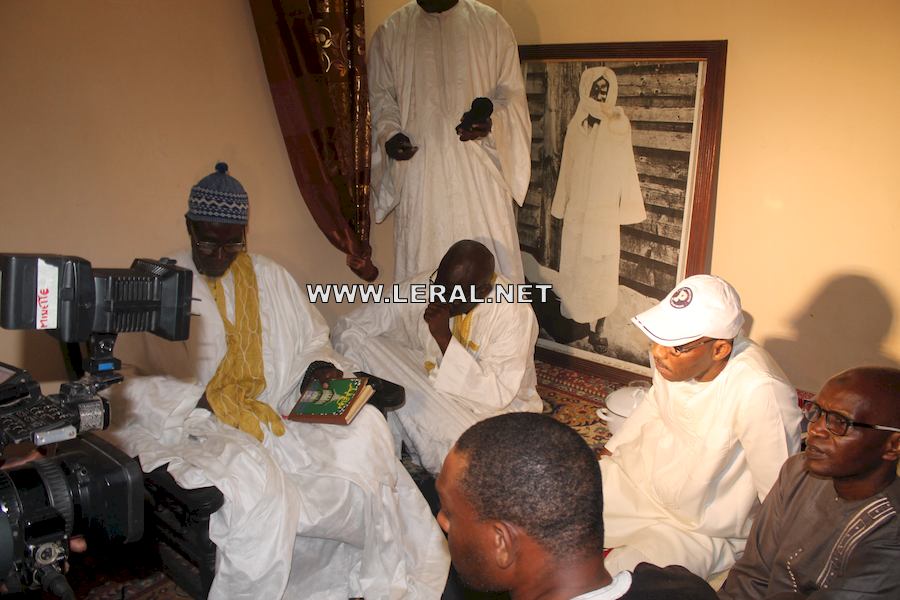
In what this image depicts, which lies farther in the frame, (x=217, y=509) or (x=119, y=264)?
(x=119, y=264)

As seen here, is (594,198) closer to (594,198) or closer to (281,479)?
(594,198)

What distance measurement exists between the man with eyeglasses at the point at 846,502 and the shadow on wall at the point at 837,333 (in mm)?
2412

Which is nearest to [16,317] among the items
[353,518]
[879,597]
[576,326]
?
[353,518]

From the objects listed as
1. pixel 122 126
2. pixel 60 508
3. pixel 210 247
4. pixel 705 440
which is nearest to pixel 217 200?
pixel 210 247

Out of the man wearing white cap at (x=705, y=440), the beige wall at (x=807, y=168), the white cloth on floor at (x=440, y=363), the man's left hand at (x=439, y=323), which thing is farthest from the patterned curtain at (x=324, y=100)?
the man wearing white cap at (x=705, y=440)

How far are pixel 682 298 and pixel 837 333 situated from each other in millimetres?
2310

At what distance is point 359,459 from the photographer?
3.24 m

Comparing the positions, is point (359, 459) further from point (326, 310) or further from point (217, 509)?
point (326, 310)

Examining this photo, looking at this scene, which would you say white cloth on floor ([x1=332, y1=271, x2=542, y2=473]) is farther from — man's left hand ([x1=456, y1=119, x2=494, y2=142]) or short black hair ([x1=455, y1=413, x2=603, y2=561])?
short black hair ([x1=455, y1=413, x2=603, y2=561])

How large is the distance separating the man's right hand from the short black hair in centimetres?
333

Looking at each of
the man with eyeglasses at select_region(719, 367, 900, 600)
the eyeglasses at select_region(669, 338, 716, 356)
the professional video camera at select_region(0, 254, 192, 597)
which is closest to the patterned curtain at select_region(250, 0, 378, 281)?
the eyeglasses at select_region(669, 338, 716, 356)

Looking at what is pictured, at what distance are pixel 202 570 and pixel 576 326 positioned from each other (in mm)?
3376

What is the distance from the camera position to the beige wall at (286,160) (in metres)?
3.62

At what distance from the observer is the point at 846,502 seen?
225 cm
